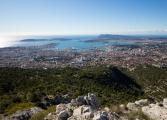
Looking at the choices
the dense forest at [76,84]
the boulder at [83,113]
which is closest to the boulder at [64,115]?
the boulder at [83,113]

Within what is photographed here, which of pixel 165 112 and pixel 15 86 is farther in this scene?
pixel 15 86

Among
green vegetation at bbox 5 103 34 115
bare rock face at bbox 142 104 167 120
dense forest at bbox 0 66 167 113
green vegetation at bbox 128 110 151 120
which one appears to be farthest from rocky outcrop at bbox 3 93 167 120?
dense forest at bbox 0 66 167 113

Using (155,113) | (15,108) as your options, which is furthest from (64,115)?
(15,108)

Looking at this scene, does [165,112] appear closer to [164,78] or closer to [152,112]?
[152,112]

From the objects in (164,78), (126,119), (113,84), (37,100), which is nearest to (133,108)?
(126,119)

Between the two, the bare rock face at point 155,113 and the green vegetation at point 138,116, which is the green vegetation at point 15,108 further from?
the bare rock face at point 155,113

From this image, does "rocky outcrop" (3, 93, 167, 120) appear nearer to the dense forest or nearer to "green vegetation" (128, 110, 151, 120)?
"green vegetation" (128, 110, 151, 120)

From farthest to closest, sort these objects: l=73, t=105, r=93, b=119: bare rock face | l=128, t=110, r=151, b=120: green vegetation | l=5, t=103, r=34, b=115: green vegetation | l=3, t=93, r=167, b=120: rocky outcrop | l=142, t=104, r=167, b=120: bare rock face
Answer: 1. l=5, t=103, r=34, b=115: green vegetation
2. l=142, t=104, r=167, b=120: bare rock face
3. l=128, t=110, r=151, b=120: green vegetation
4. l=73, t=105, r=93, b=119: bare rock face
5. l=3, t=93, r=167, b=120: rocky outcrop

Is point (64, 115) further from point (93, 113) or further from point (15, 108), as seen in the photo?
point (15, 108)
